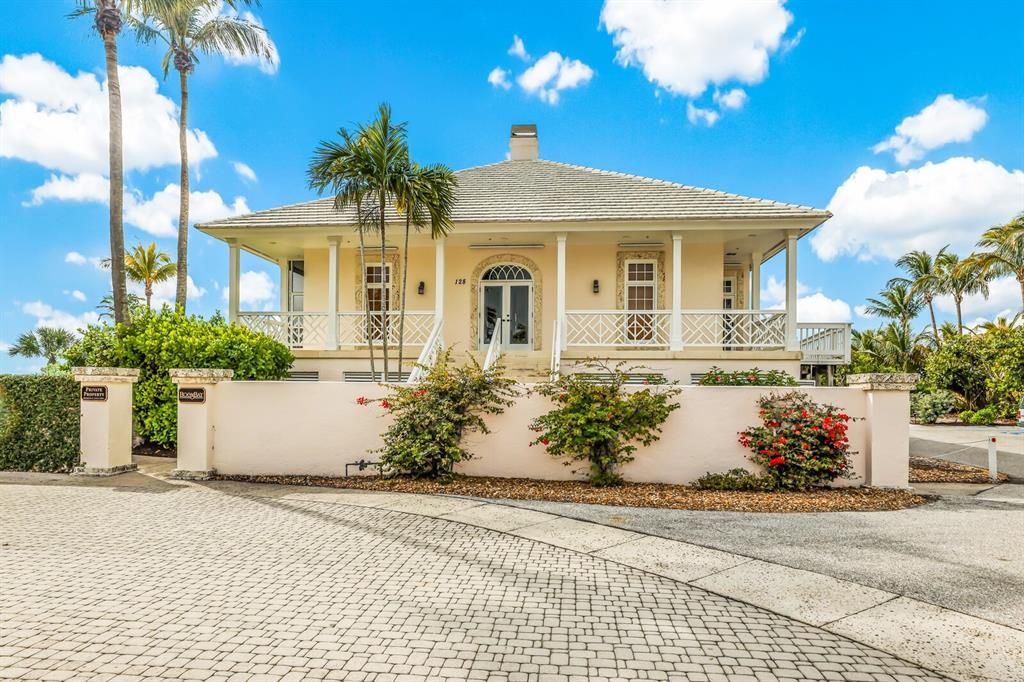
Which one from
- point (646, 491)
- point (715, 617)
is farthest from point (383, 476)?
point (715, 617)

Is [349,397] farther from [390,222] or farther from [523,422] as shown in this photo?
[390,222]

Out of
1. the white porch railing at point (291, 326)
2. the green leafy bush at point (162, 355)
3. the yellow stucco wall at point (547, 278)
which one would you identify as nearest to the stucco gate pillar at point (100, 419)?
the green leafy bush at point (162, 355)

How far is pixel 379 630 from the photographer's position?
4043 millimetres

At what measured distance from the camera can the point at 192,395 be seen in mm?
9844

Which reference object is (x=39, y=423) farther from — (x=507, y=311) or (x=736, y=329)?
(x=736, y=329)

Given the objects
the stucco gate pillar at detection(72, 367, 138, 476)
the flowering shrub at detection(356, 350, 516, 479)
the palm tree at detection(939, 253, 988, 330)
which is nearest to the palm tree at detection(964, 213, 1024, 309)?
the palm tree at detection(939, 253, 988, 330)

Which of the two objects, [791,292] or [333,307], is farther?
[333,307]

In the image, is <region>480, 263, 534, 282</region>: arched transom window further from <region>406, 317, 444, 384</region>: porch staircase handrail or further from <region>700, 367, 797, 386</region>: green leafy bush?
<region>700, 367, 797, 386</region>: green leafy bush

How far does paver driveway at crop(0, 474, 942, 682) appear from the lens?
3.58 m

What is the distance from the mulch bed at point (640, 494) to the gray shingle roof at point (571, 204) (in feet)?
24.8

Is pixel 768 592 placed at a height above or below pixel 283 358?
below

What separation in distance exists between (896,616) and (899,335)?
3732 cm

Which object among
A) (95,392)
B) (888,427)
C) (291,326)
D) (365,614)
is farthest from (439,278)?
(365,614)

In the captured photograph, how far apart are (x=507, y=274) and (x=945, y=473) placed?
36.4ft
